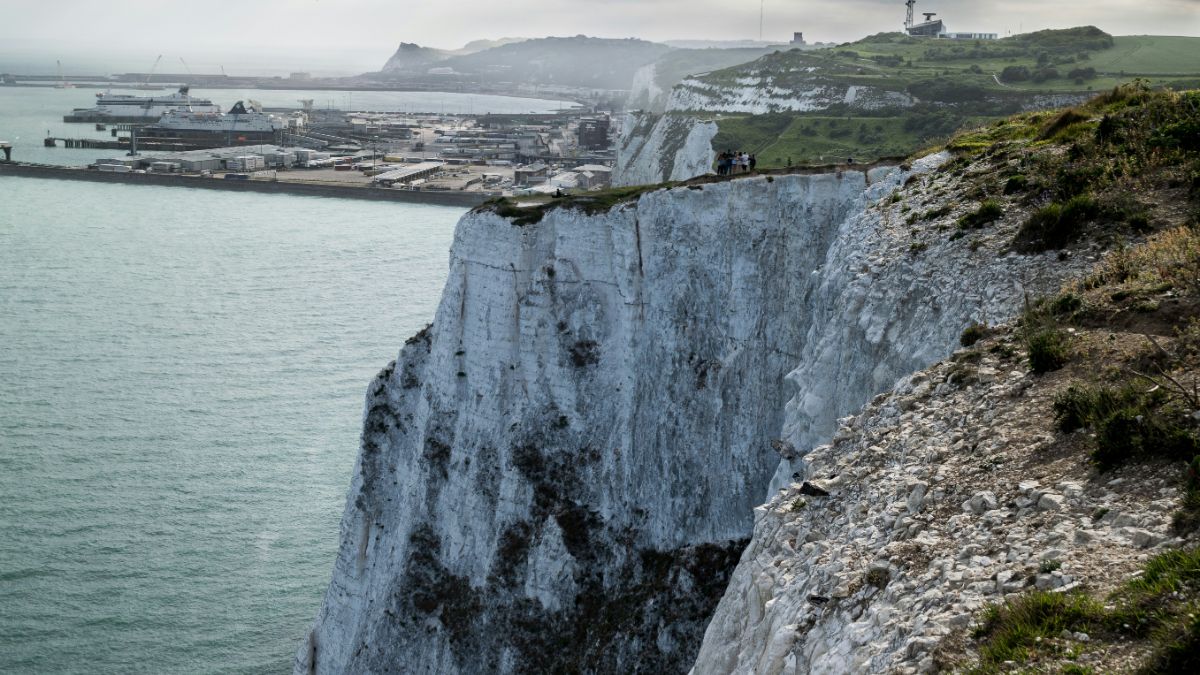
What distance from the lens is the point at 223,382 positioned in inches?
1967

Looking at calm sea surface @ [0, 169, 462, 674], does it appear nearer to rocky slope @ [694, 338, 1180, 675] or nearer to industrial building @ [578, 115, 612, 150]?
rocky slope @ [694, 338, 1180, 675]

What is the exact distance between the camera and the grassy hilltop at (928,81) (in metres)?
61.3

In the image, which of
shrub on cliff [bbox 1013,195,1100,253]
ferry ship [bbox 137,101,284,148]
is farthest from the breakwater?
shrub on cliff [bbox 1013,195,1100,253]

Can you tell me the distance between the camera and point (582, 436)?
27703 millimetres

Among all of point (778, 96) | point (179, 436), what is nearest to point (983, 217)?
point (179, 436)

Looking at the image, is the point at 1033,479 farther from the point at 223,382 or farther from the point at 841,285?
the point at 223,382

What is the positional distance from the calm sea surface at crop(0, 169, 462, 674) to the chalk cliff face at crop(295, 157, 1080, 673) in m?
5.48

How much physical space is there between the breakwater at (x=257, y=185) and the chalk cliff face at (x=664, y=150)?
20.0 m

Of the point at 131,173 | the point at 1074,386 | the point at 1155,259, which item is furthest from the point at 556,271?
the point at 131,173

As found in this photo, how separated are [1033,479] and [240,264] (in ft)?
243

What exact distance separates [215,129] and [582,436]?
15225 cm

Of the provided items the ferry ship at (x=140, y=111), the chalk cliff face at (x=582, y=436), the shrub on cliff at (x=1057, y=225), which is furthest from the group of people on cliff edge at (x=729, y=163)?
the ferry ship at (x=140, y=111)

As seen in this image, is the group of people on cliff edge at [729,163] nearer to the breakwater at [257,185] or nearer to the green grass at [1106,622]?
the green grass at [1106,622]

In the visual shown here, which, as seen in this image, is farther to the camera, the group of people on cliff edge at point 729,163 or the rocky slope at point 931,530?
the group of people on cliff edge at point 729,163
